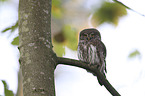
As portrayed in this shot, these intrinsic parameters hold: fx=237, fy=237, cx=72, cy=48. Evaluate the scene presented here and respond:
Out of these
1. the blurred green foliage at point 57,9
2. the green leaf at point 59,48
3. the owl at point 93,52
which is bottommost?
the owl at point 93,52

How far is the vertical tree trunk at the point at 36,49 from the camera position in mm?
1299

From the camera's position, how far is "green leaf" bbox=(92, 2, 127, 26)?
170cm

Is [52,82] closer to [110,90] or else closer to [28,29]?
[28,29]

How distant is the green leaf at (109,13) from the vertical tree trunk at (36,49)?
37 cm

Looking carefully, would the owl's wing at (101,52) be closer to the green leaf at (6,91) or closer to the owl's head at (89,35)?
the owl's head at (89,35)

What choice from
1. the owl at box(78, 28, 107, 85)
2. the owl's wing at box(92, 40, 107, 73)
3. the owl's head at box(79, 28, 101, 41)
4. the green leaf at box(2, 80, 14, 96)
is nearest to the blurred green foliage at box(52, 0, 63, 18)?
the green leaf at box(2, 80, 14, 96)

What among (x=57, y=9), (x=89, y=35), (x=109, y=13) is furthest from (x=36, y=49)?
(x=89, y=35)

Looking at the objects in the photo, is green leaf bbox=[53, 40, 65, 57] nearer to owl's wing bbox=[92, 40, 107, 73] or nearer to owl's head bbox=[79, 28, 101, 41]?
owl's wing bbox=[92, 40, 107, 73]

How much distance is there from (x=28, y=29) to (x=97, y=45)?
→ 249 cm

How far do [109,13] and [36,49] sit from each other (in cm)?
64

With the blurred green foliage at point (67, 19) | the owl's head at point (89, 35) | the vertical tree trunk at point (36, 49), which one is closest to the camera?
the vertical tree trunk at point (36, 49)

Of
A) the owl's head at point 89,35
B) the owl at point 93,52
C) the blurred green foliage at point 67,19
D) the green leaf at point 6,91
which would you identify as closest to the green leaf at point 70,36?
the blurred green foliage at point 67,19

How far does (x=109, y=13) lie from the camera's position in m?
1.73

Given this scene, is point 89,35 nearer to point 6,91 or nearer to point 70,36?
point 70,36
